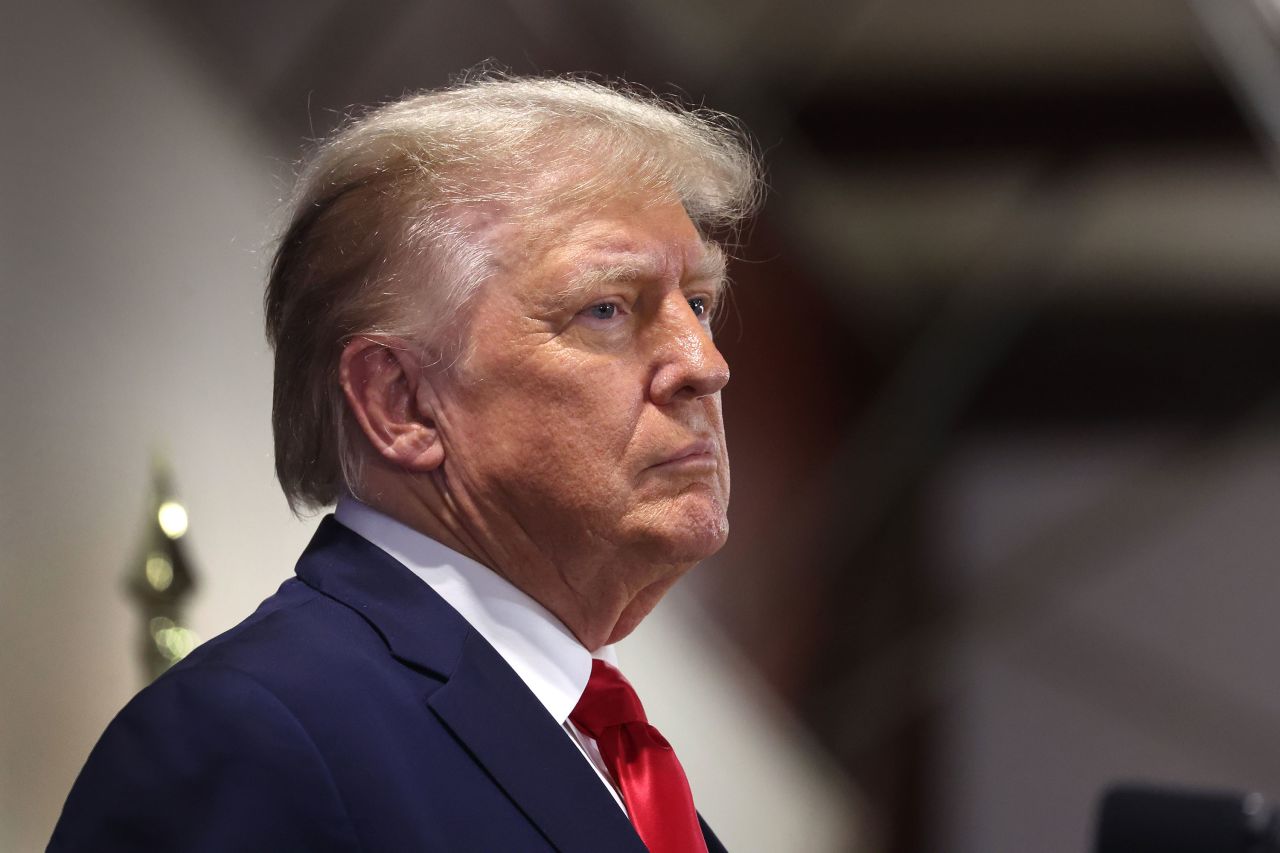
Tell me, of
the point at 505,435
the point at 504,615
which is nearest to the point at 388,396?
the point at 505,435

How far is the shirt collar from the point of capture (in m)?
1.14

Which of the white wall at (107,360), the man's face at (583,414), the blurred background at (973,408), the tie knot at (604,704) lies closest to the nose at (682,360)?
the man's face at (583,414)

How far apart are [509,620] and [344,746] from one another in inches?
9.0

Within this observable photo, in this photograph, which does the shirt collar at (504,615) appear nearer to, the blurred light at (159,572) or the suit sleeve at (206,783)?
the suit sleeve at (206,783)

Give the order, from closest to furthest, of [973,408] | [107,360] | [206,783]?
Answer: [206,783], [107,360], [973,408]

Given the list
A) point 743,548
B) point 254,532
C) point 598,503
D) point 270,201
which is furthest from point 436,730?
point 743,548

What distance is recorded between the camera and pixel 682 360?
119 cm

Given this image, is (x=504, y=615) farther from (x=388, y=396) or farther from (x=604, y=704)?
(x=388, y=396)

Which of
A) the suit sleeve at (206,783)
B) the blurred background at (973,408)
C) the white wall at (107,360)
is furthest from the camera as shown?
the blurred background at (973,408)

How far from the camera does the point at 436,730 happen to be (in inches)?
40.4

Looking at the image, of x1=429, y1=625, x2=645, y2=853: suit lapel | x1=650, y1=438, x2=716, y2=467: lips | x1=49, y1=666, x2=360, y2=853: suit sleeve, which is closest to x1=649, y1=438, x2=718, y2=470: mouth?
x1=650, y1=438, x2=716, y2=467: lips

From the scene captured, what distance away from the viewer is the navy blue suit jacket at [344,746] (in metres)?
0.89

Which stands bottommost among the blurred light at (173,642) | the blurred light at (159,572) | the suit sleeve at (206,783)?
the blurred light at (173,642)

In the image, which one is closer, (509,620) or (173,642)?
(509,620)
